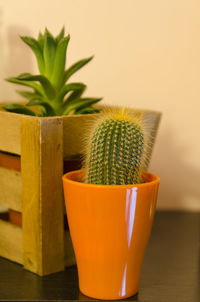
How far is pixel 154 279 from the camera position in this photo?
79 centimetres

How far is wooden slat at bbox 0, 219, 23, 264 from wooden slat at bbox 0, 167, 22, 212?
42 mm

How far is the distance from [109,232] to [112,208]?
4 cm

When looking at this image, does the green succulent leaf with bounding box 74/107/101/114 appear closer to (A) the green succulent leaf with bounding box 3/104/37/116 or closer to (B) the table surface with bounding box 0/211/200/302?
(A) the green succulent leaf with bounding box 3/104/37/116

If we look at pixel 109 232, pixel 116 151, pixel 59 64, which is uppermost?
pixel 59 64

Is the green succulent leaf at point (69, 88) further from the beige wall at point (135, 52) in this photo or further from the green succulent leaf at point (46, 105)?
the beige wall at point (135, 52)

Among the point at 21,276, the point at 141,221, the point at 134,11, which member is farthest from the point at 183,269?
the point at 134,11

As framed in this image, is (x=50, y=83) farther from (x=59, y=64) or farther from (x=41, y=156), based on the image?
(x=41, y=156)

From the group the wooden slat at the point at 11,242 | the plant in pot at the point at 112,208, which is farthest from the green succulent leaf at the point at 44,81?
the wooden slat at the point at 11,242

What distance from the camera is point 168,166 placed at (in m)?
1.20

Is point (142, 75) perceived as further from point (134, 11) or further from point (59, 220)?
point (59, 220)

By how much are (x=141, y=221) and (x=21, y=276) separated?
0.24 metres

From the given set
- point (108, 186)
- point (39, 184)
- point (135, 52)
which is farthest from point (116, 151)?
point (135, 52)

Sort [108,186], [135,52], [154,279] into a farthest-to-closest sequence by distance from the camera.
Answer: [135,52], [154,279], [108,186]

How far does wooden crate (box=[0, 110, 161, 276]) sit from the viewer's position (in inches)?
30.5
